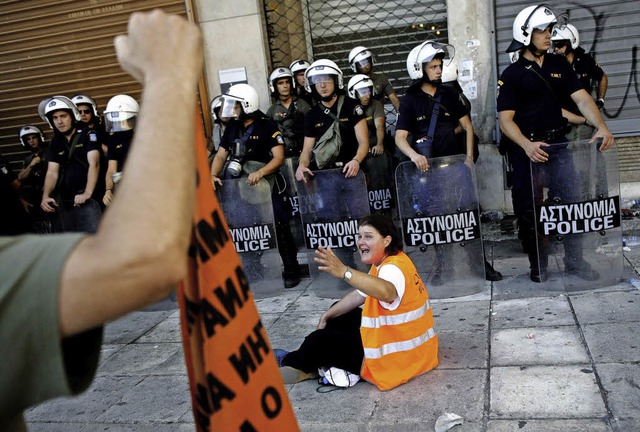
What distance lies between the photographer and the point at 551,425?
3.32 meters

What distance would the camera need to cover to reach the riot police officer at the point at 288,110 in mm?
7809

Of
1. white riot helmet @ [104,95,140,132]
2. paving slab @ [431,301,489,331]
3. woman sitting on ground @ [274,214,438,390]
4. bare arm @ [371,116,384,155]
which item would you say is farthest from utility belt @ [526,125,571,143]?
white riot helmet @ [104,95,140,132]

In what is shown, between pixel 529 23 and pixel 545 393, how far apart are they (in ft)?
10.9

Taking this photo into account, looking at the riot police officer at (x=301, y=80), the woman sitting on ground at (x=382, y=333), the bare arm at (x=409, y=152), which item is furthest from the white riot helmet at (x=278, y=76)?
the woman sitting on ground at (x=382, y=333)

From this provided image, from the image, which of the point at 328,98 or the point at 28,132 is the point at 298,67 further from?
the point at 28,132

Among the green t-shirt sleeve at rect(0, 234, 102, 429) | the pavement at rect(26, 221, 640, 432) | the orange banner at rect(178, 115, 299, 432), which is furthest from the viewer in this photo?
the pavement at rect(26, 221, 640, 432)

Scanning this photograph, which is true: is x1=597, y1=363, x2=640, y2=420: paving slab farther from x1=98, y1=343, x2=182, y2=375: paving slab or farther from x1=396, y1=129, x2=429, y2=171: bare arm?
x1=98, y1=343, x2=182, y2=375: paving slab

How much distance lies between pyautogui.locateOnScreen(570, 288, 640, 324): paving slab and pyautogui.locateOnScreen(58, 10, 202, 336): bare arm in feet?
14.2

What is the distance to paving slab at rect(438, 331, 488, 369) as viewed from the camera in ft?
13.9

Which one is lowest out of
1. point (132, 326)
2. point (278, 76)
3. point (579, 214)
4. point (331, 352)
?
point (132, 326)

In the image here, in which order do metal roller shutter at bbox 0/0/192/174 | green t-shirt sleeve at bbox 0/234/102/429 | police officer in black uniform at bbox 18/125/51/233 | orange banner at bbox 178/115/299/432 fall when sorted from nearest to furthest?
green t-shirt sleeve at bbox 0/234/102/429, orange banner at bbox 178/115/299/432, police officer in black uniform at bbox 18/125/51/233, metal roller shutter at bbox 0/0/192/174

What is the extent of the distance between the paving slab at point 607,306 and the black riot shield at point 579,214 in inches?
9.6

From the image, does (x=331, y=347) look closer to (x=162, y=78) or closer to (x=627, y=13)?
(x=162, y=78)

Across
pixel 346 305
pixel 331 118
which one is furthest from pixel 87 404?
pixel 331 118
